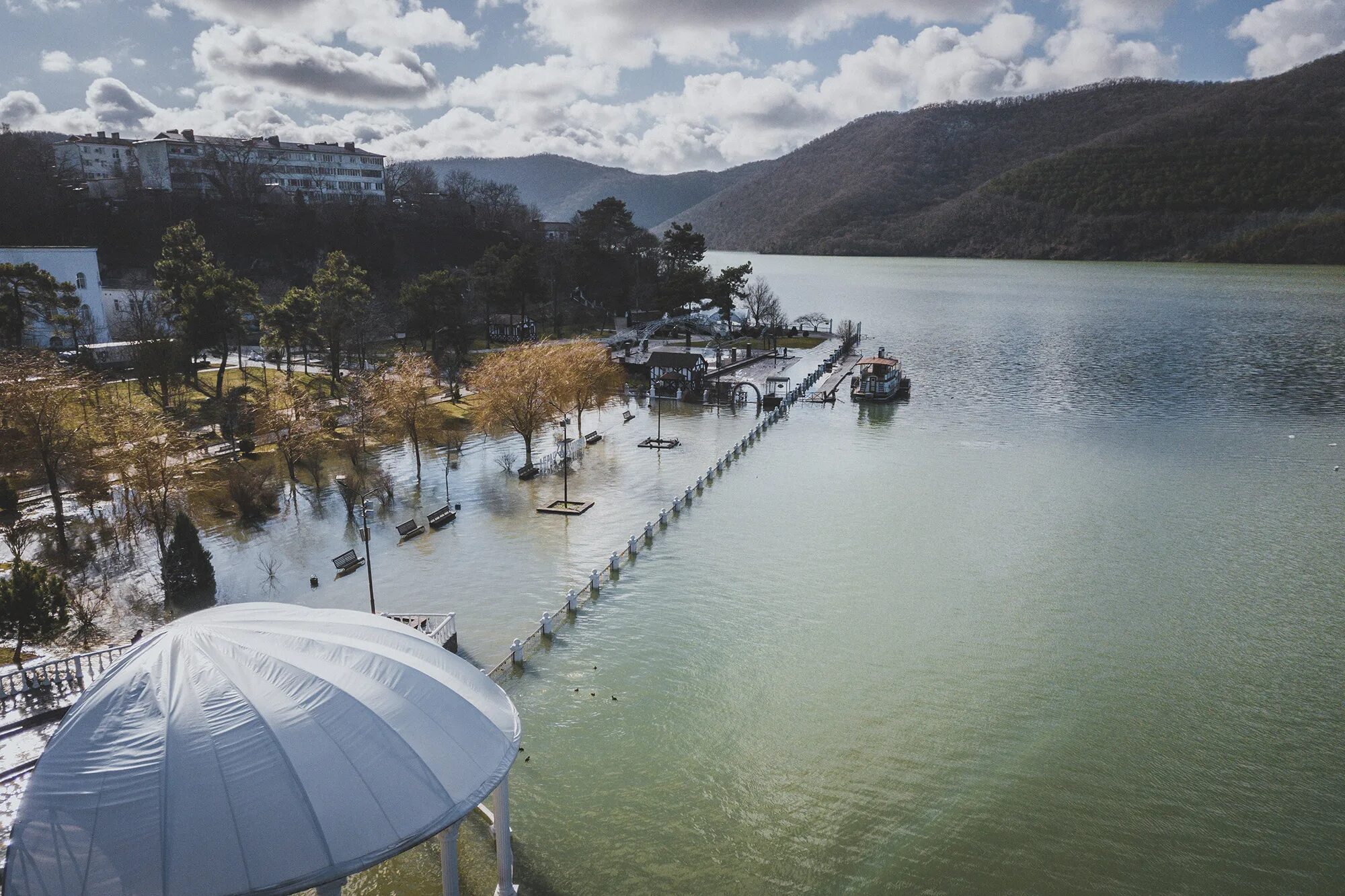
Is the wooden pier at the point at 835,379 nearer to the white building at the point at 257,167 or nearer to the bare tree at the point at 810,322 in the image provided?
the bare tree at the point at 810,322

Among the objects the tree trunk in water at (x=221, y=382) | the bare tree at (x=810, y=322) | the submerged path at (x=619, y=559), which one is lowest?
the submerged path at (x=619, y=559)

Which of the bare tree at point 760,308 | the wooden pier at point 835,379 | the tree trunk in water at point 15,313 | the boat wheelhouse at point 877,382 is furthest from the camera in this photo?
the bare tree at point 760,308

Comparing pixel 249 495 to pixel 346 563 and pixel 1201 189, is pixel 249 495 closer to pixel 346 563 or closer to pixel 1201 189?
pixel 346 563

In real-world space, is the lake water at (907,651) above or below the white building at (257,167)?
below

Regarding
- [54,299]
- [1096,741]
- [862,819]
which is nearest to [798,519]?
[1096,741]

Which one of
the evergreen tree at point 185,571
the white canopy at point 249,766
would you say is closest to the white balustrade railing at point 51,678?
the evergreen tree at point 185,571

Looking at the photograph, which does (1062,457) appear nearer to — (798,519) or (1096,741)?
(798,519)

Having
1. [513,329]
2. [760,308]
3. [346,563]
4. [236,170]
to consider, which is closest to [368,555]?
[346,563]
